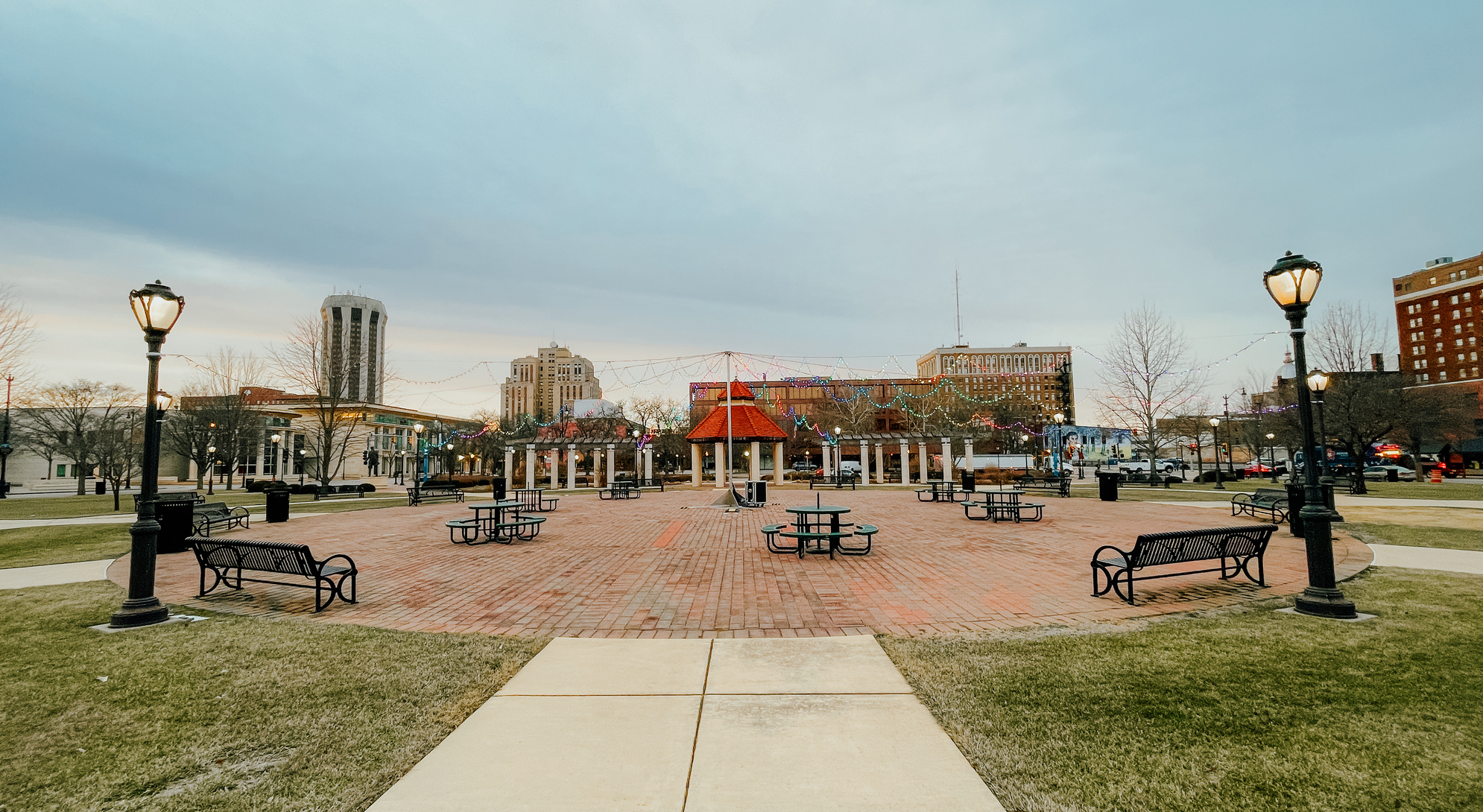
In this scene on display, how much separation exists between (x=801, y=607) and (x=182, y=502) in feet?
40.9

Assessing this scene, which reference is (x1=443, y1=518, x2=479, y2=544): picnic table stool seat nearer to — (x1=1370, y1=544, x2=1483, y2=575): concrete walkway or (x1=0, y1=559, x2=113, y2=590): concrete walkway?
(x1=0, y1=559, x2=113, y2=590): concrete walkway

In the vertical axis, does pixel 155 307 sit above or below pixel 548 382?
below

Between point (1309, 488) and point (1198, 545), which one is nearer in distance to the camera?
point (1309, 488)

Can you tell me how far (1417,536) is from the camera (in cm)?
1144

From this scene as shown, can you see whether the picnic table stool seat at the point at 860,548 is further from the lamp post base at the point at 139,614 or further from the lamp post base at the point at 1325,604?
the lamp post base at the point at 139,614

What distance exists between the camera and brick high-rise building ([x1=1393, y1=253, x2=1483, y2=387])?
7562 centimetres

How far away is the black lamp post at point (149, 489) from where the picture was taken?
6094 mm

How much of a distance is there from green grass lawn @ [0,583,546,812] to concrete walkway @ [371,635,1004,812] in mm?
365

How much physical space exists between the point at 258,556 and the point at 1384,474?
61.9 metres

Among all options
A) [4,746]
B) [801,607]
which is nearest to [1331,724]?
[801,607]

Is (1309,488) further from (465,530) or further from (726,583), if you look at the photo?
(465,530)

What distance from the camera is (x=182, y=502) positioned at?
11.4 meters

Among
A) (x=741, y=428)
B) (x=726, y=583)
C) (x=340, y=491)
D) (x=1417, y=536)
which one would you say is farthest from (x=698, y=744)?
(x=340, y=491)

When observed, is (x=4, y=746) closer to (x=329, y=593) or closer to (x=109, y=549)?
(x=329, y=593)
